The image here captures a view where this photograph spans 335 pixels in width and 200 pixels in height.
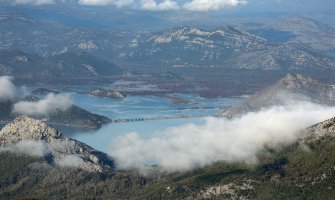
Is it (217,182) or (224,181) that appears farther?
(217,182)

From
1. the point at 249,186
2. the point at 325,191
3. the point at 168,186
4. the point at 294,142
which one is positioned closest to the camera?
the point at 325,191

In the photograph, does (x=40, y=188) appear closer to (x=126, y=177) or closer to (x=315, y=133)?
(x=126, y=177)

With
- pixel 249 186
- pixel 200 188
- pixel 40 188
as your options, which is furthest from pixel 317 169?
pixel 40 188

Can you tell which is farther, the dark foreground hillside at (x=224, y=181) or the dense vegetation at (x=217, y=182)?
the dark foreground hillside at (x=224, y=181)

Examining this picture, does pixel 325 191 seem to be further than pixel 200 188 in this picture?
No

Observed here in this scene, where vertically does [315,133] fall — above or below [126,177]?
above

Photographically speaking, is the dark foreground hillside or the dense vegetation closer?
the dense vegetation
